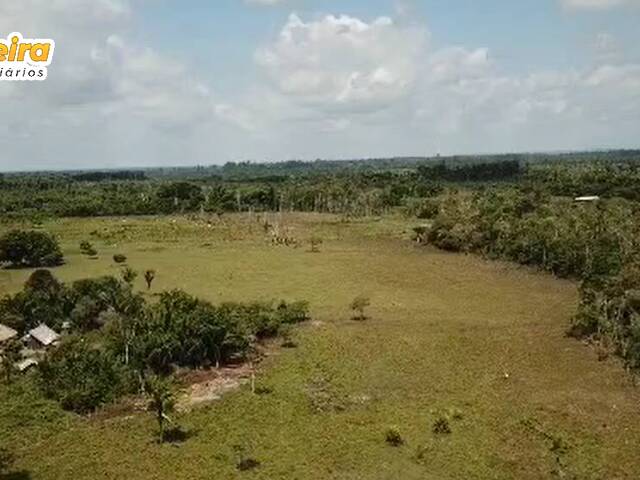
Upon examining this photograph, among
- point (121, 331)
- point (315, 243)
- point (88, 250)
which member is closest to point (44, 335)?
point (121, 331)

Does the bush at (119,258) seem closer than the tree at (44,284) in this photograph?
No

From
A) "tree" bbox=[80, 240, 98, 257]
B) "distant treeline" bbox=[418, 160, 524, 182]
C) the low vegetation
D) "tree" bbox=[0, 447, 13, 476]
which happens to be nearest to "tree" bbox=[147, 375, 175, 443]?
the low vegetation

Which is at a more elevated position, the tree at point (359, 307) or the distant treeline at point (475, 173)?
the distant treeline at point (475, 173)

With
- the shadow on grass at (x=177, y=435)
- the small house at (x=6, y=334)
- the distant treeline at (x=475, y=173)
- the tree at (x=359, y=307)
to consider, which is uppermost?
the distant treeline at (x=475, y=173)

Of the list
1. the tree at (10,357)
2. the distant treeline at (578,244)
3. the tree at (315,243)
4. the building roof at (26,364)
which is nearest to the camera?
the tree at (10,357)

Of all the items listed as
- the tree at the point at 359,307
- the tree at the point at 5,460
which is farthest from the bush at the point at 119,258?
the tree at the point at 5,460

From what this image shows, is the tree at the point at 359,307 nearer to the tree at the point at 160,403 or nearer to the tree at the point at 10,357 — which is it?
the tree at the point at 160,403

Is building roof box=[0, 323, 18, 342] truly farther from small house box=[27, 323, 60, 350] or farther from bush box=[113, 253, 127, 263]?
bush box=[113, 253, 127, 263]
